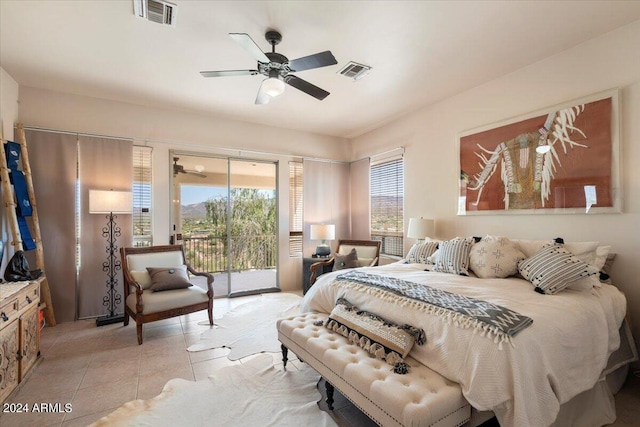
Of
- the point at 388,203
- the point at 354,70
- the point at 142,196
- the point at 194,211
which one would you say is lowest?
the point at 194,211

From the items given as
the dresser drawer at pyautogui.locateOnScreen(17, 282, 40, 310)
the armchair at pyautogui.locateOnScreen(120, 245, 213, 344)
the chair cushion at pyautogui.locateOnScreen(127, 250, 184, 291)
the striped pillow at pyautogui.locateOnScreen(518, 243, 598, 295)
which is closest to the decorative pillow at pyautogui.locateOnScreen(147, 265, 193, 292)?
the armchair at pyautogui.locateOnScreen(120, 245, 213, 344)

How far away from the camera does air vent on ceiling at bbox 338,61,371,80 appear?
10.2 feet

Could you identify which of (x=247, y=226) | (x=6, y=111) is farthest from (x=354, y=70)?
(x=6, y=111)

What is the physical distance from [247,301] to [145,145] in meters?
2.80

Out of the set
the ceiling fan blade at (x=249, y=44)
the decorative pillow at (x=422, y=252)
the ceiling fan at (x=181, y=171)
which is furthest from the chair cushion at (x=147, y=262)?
the decorative pillow at (x=422, y=252)

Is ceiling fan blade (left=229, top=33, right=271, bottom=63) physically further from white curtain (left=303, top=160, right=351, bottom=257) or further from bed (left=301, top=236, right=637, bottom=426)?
white curtain (left=303, top=160, right=351, bottom=257)

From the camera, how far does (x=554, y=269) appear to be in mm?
2244

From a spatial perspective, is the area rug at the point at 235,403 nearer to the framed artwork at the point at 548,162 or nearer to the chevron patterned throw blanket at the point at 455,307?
the chevron patterned throw blanket at the point at 455,307

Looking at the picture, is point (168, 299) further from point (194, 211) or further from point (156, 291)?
point (194, 211)

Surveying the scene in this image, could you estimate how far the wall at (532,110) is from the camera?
8.17 feet

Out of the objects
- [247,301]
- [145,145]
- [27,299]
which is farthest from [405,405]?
[145,145]

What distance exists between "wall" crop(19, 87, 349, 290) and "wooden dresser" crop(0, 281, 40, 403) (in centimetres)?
184

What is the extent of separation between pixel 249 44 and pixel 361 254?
346 cm

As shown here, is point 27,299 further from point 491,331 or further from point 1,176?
point 491,331
